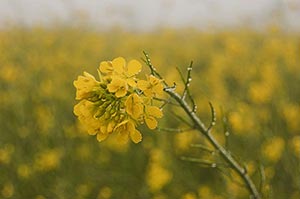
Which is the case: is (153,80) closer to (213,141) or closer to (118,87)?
(118,87)

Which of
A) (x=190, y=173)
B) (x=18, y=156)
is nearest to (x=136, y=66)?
(x=190, y=173)

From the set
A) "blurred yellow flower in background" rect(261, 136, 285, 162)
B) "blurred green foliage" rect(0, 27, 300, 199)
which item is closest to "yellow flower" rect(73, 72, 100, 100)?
"blurred green foliage" rect(0, 27, 300, 199)

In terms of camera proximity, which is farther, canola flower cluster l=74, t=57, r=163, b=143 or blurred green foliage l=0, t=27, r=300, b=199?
blurred green foliage l=0, t=27, r=300, b=199

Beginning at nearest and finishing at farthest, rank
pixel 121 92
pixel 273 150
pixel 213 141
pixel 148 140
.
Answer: pixel 121 92 < pixel 213 141 < pixel 273 150 < pixel 148 140

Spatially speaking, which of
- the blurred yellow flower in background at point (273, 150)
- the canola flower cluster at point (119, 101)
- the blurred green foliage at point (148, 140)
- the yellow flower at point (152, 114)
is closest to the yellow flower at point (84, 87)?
the canola flower cluster at point (119, 101)

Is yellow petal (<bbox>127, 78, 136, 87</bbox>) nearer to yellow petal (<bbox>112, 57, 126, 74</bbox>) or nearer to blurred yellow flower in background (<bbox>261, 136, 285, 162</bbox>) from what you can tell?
yellow petal (<bbox>112, 57, 126, 74</bbox>)

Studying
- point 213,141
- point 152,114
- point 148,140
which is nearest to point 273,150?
point 148,140
